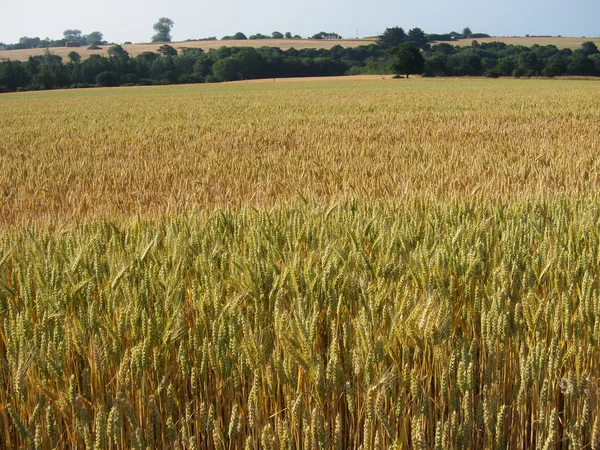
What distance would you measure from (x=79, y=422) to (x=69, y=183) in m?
4.26

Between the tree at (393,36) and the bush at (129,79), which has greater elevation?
the tree at (393,36)

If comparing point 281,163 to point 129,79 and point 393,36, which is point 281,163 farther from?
point 393,36

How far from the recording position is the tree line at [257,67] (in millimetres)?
60031

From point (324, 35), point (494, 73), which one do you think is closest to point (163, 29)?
Result: point (324, 35)

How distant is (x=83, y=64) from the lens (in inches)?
2603

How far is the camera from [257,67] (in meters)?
71.8

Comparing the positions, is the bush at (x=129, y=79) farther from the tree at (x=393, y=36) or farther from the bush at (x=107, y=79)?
the tree at (x=393, y=36)

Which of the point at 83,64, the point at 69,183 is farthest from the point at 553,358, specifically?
the point at 83,64

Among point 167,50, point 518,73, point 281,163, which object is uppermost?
point 167,50

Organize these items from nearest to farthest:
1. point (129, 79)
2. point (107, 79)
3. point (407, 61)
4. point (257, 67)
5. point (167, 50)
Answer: point (407, 61) → point (107, 79) → point (129, 79) → point (257, 67) → point (167, 50)

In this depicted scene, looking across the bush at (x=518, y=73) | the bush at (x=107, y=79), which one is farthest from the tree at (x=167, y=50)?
the bush at (x=518, y=73)

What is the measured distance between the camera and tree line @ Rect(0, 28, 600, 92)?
60031 millimetres

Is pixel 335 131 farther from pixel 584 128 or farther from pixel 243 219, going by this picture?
pixel 243 219

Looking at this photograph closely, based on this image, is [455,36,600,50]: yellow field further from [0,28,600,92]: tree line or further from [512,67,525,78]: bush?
[512,67,525,78]: bush
